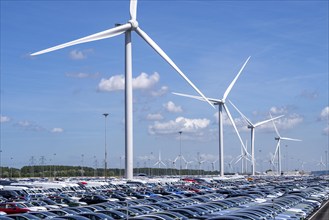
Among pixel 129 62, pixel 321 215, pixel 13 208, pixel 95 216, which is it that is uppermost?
pixel 129 62

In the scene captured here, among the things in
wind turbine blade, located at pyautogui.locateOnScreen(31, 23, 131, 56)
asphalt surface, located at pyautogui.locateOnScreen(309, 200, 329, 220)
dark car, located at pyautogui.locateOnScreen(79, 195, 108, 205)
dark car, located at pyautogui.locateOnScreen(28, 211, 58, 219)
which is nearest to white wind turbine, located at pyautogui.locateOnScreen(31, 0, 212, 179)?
wind turbine blade, located at pyautogui.locateOnScreen(31, 23, 131, 56)

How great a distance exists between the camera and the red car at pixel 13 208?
139ft

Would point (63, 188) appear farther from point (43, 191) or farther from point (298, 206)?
point (298, 206)

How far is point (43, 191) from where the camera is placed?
231 ft

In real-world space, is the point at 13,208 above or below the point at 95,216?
below

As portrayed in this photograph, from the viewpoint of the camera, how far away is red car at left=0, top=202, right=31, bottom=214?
4222cm

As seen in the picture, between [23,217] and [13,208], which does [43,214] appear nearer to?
[23,217]

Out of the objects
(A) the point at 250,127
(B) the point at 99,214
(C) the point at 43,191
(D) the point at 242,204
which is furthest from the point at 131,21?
(A) the point at 250,127

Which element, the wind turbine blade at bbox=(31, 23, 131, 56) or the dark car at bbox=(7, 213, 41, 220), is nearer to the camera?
the dark car at bbox=(7, 213, 41, 220)

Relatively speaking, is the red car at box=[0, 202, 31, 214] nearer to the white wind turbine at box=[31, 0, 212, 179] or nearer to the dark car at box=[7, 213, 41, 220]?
the dark car at box=[7, 213, 41, 220]

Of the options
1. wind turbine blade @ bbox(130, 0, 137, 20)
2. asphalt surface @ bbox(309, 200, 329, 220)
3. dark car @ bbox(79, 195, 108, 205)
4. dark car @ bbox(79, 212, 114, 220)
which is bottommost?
asphalt surface @ bbox(309, 200, 329, 220)

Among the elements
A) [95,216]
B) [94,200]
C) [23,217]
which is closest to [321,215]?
[94,200]

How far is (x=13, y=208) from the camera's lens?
43.1m

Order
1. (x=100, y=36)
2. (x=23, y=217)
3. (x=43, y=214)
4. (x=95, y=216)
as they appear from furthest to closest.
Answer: (x=100, y=36) → (x=43, y=214) → (x=23, y=217) → (x=95, y=216)
